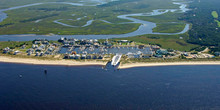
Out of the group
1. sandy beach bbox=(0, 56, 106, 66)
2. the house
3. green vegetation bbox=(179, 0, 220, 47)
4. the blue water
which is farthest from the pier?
the house

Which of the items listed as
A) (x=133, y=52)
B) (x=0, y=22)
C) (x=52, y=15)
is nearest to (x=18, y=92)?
(x=133, y=52)

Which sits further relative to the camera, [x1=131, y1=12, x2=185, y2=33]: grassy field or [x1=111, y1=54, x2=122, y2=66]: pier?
[x1=131, y1=12, x2=185, y2=33]: grassy field

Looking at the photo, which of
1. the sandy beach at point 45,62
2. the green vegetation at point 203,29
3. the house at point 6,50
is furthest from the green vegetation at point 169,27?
the house at point 6,50

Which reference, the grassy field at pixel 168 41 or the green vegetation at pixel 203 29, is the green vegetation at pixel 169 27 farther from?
the grassy field at pixel 168 41

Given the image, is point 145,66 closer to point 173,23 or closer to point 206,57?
point 206,57

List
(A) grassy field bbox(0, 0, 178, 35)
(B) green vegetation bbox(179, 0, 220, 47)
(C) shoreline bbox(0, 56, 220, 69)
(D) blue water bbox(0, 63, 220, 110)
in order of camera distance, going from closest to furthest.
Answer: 1. (D) blue water bbox(0, 63, 220, 110)
2. (C) shoreline bbox(0, 56, 220, 69)
3. (B) green vegetation bbox(179, 0, 220, 47)
4. (A) grassy field bbox(0, 0, 178, 35)

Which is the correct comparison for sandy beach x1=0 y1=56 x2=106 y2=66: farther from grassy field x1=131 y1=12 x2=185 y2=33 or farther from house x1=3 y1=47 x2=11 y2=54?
grassy field x1=131 y1=12 x2=185 y2=33

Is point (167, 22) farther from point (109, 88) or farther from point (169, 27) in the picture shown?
point (109, 88)
